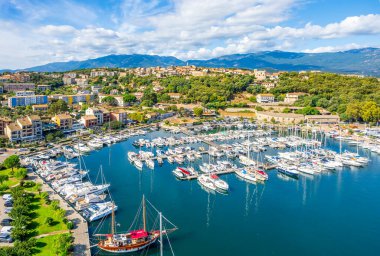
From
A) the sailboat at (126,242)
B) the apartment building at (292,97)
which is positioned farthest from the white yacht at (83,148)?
the apartment building at (292,97)

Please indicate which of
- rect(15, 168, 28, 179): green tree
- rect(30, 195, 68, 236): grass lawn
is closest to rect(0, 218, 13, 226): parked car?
rect(30, 195, 68, 236): grass lawn

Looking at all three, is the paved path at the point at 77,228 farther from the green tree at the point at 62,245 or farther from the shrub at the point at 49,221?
the shrub at the point at 49,221

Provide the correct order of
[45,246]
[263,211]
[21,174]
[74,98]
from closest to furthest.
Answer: [45,246] → [263,211] → [21,174] → [74,98]

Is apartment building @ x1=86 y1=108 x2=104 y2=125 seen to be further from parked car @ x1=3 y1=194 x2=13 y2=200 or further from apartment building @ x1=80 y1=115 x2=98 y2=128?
parked car @ x1=3 y1=194 x2=13 y2=200

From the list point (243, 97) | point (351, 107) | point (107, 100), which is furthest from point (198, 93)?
point (351, 107)

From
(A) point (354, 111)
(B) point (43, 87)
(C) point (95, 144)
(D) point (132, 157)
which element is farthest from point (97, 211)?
(B) point (43, 87)

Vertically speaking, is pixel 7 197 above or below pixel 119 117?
→ below

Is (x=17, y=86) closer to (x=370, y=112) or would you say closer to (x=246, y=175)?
(x=246, y=175)
